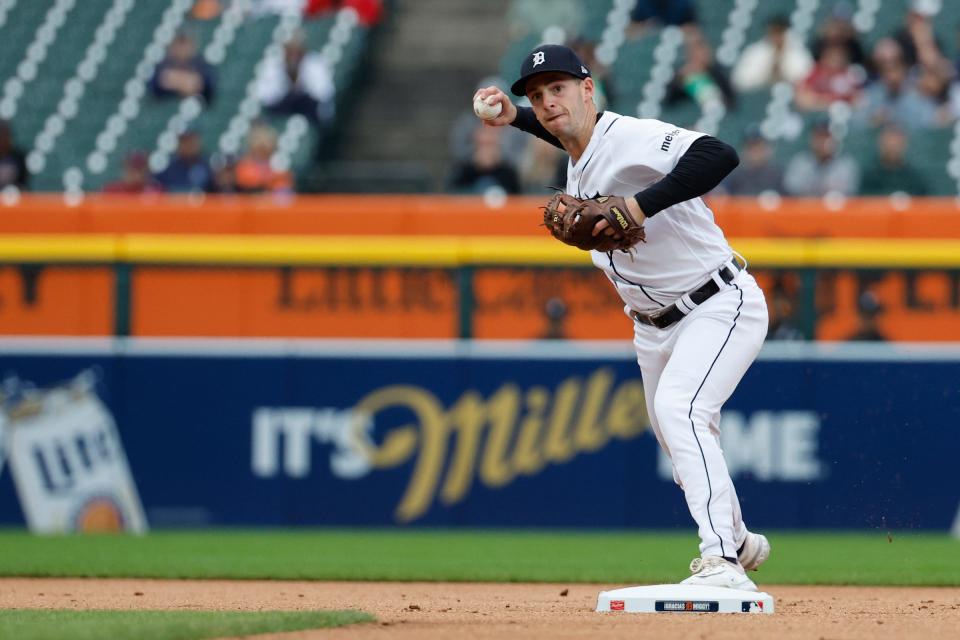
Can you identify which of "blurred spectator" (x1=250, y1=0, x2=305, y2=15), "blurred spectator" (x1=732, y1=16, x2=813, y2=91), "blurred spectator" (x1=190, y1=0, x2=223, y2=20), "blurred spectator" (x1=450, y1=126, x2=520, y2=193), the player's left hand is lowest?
"blurred spectator" (x1=450, y1=126, x2=520, y2=193)

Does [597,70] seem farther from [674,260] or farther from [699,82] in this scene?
[674,260]

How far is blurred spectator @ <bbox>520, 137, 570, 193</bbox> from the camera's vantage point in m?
11.1

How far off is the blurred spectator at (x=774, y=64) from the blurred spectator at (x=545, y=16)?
5.00 ft

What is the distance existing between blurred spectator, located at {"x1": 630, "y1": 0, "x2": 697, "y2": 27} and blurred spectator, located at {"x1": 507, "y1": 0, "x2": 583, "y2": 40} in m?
0.50

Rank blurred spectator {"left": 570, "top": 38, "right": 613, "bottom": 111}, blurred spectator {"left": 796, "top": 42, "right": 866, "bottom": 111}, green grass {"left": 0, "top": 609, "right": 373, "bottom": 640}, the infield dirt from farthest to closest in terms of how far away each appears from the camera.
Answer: blurred spectator {"left": 796, "top": 42, "right": 866, "bottom": 111} < blurred spectator {"left": 570, "top": 38, "right": 613, "bottom": 111} < the infield dirt < green grass {"left": 0, "top": 609, "right": 373, "bottom": 640}

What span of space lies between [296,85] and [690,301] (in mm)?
7566

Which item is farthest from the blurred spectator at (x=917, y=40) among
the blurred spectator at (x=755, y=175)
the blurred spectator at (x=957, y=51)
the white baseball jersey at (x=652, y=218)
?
the white baseball jersey at (x=652, y=218)

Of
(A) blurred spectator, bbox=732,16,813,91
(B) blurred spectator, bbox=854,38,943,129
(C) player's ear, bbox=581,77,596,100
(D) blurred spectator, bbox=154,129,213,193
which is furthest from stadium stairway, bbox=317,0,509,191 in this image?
(C) player's ear, bbox=581,77,596,100

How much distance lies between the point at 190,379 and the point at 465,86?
4905 mm

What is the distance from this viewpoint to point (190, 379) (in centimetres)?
975

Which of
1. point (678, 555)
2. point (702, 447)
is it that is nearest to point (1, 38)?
point (678, 555)

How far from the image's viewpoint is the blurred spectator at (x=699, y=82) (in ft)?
39.2

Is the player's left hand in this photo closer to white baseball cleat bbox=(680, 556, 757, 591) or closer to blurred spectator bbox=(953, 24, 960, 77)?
white baseball cleat bbox=(680, 556, 757, 591)

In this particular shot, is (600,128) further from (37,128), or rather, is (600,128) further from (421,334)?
(37,128)
